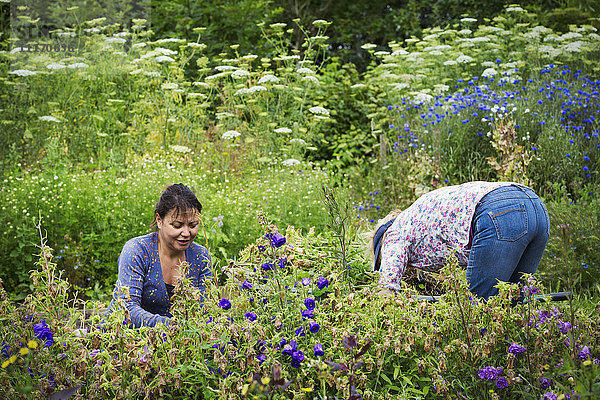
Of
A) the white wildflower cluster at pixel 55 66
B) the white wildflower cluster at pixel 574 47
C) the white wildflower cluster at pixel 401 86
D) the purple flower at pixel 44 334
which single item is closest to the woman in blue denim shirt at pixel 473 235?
the purple flower at pixel 44 334

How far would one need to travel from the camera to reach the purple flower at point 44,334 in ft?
6.03

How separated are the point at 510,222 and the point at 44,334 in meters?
1.97

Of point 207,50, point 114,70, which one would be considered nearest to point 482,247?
point 114,70

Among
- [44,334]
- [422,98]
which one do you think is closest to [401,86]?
[422,98]

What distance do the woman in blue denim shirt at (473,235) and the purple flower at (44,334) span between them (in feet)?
4.44

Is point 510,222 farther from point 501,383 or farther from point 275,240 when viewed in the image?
point 275,240

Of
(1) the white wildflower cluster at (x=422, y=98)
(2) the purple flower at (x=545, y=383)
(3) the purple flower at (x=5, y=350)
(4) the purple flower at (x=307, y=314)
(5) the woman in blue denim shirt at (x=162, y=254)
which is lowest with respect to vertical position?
(1) the white wildflower cluster at (x=422, y=98)

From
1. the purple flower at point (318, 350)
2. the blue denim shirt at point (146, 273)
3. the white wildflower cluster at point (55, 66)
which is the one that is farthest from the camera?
the white wildflower cluster at point (55, 66)

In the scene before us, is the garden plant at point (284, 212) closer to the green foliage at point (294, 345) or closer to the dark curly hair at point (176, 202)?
the green foliage at point (294, 345)

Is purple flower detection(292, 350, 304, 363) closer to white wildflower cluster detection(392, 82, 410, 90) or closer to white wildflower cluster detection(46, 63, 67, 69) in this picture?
white wildflower cluster detection(392, 82, 410, 90)

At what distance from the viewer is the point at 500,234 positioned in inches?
109

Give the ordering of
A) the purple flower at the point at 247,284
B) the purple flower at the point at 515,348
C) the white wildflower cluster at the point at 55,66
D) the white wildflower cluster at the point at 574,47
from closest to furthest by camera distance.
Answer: the purple flower at the point at 515,348 → the purple flower at the point at 247,284 → the white wildflower cluster at the point at 55,66 → the white wildflower cluster at the point at 574,47

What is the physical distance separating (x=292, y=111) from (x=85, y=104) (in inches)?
103

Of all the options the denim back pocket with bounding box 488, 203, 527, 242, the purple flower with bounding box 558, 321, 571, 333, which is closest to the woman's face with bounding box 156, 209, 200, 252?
the denim back pocket with bounding box 488, 203, 527, 242
